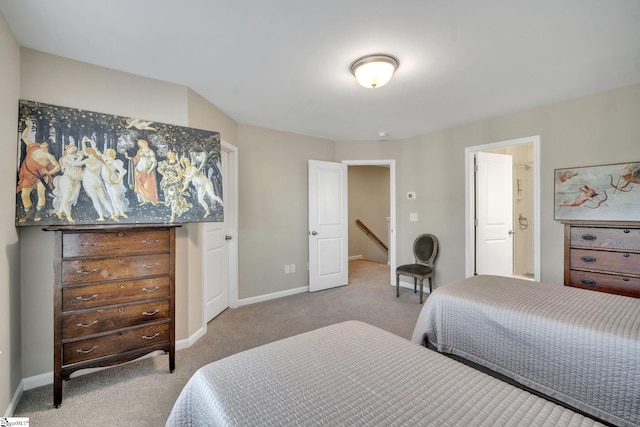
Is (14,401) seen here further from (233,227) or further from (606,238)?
(606,238)

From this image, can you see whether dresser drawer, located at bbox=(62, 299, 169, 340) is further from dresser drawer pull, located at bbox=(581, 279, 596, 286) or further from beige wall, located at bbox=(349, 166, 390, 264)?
beige wall, located at bbox=(349, 166, 390, 264)

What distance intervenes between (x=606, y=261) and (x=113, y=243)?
3.94m

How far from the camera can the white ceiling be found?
164cm

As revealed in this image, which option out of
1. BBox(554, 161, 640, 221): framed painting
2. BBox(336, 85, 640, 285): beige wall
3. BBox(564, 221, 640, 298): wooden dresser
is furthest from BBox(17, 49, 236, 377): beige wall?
BBox(554, 161, 640, 221): framed painting

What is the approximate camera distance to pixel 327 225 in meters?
4.52

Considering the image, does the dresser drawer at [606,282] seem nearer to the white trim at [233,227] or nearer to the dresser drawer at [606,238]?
the dresser drawer at [606,238]

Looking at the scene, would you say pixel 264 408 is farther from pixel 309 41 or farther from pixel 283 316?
pixel 283 316

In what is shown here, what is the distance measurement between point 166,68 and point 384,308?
11.4 ft

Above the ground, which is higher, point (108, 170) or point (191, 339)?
point (108, 170)

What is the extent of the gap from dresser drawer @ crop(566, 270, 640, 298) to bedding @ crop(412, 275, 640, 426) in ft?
1.91

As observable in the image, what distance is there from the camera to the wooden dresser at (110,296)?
1857mm

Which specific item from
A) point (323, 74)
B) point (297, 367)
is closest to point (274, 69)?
point (323, 74)

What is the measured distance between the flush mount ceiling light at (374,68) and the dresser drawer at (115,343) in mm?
2485

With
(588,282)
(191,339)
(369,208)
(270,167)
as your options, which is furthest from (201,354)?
(369,208)
